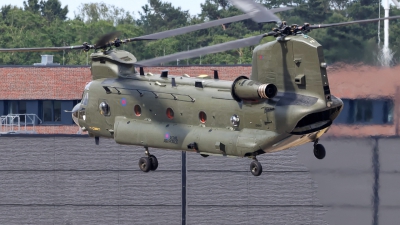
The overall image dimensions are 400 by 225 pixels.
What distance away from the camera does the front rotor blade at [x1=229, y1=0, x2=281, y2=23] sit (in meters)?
28.5

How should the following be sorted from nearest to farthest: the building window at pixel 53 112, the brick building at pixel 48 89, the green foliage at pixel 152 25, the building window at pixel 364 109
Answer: the building window at pixel 364 109 < the brick building at pixel 48 89 < the building window at pixel 53 112 < the green foliage at pixel 152 25

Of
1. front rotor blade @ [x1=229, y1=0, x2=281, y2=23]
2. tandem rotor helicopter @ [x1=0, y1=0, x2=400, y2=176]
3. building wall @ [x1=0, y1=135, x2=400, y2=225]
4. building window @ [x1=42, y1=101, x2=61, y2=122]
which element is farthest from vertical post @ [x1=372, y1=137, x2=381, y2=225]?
building window @ [x1=42, y1=101, x2=61, y2=122]

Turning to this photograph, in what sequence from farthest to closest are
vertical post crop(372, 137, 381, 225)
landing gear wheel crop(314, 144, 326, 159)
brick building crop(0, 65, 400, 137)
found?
1. brick building crop(0, 65, 400, 137)
2. vertical post crop(372, 137, 381, 225)
3. landing gear wheel crop(314, 144, 326, 159)

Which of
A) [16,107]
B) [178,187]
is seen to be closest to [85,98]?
[178,187]

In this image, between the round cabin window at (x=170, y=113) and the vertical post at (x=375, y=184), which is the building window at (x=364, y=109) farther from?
the round cabin window at (x=170, y=113)

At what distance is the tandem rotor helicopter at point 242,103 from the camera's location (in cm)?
2847

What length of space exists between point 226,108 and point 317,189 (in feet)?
35.5

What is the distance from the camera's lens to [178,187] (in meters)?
41.7

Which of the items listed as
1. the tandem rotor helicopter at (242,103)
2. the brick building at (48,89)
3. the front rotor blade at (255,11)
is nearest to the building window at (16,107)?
the brick building at (48,89)

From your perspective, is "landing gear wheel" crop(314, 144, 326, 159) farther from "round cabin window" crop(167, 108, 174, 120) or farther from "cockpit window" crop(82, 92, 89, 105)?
"cockpit window" crop(82, 92, 89, 105)

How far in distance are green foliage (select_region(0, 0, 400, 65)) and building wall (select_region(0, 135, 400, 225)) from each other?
1188 cm

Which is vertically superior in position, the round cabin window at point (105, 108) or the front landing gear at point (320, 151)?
the round cabin window at point (105, 108)

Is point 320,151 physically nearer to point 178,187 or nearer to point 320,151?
point 320,151

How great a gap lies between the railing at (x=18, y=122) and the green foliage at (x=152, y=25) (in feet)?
32.9
